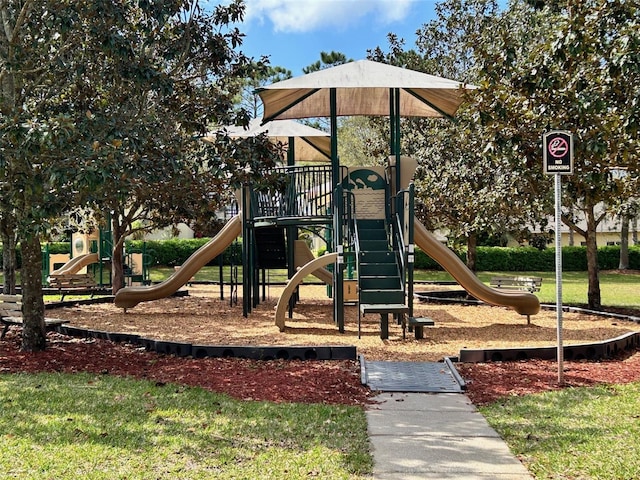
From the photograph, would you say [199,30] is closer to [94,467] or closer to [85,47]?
[85,47]

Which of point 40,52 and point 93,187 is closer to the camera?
point 93,187

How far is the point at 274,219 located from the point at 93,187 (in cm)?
684

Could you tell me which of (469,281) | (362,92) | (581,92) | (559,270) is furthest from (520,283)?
(559,270)

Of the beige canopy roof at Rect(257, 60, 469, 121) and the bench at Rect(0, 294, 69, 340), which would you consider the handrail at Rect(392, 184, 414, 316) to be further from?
the bench at Rect(0, 294, 69, 340)

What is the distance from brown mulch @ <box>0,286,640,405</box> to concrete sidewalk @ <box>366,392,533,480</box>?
452 mm

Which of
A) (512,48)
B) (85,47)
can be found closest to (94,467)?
(85,47)

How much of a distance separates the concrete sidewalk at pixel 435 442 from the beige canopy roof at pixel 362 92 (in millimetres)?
6382

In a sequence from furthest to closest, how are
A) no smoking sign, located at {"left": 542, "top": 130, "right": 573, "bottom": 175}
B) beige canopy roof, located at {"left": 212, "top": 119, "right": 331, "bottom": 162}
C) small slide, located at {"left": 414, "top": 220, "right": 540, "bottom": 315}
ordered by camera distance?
1. beige canopy roof, located at {"left": 212, "top": 119, "right": 331, "bottom": 162}
2. small slide, located at {"left": 414, "top": 220, "right": 540, "bottom": 315}
3. no smoking sign, located at {"left": 542, "top": 130, "right": 573, "bottom": 175}

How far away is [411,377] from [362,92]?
8716 mm

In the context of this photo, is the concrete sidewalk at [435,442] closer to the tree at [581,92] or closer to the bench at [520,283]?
the tree at [581,92]

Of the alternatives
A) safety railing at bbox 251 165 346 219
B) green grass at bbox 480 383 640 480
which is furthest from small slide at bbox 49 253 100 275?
green grass at bbox 480 383 640 480

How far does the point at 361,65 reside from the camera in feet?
43.5

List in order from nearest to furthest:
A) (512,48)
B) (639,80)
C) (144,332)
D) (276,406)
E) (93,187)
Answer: (276,406), (93,187), (639,80), (512,48), (144,332)

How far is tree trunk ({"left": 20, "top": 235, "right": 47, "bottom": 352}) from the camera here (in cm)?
969
